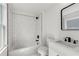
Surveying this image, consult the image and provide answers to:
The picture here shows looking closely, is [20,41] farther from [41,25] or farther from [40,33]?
[41,25]

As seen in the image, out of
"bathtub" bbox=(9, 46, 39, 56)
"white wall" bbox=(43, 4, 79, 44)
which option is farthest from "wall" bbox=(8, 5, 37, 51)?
"white wall" bbox=(43, 4, 79, 44)

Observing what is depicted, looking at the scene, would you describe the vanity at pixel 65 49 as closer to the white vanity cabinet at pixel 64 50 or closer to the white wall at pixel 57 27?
the white vanity cabinet at pixel 64 50

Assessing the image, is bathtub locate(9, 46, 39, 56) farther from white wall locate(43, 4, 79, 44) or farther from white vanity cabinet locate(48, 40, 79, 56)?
white vanity cabinet locate(48, 40, 79, 56)

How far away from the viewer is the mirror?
Answer: 1116 millimetres

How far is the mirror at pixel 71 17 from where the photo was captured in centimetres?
112

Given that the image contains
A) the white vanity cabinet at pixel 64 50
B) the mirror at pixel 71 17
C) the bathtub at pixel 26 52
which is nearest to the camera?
the white vanity cabinet at pixel 64 50

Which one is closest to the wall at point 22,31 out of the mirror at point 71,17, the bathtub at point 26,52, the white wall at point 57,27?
the bathtub at point 26,52

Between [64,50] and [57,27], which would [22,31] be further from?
[64,50]

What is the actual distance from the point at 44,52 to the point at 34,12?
1479mm

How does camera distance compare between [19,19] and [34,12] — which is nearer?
[19,19]

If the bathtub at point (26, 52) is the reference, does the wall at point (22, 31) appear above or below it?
above

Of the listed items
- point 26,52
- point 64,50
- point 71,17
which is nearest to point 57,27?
point 71,17

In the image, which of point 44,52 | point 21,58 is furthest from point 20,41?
point 21,58

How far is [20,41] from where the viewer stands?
2.14 m
